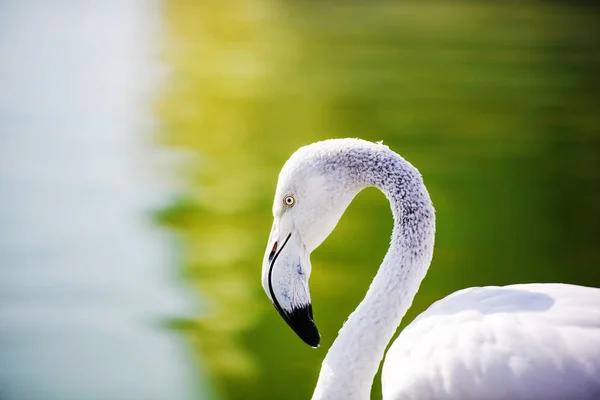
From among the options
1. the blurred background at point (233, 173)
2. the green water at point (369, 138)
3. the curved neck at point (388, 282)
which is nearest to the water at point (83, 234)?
the blurred background at point (233, 173)

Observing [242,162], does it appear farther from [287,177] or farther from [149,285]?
[287,177]

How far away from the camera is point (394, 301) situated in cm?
Result: 176

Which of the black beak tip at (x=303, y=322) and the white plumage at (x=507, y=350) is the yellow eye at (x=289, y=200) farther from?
the white plumage at (x=507, y=350)

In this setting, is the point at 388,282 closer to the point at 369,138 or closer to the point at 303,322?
the point at 303,322

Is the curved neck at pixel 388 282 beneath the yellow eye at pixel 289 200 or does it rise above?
beneath

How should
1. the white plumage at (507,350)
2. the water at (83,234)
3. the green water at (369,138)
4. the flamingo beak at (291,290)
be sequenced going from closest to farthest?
1. the white plumage at (507,350)
2. the flamingo beak at (291,290)
3. the water at (83,234)
4. the green water at (369,138)

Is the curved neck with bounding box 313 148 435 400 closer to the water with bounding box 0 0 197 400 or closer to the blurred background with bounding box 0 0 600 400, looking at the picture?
the blurred background with bounding box 0 0 600 400

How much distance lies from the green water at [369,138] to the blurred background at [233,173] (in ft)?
0.04

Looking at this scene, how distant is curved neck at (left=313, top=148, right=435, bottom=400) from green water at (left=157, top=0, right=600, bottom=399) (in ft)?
2.55

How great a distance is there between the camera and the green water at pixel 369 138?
10.2 ft

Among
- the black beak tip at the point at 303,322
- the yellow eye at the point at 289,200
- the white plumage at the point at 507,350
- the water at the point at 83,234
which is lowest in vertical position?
the white plumage at the point at 507,350

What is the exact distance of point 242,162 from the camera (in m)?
4.52

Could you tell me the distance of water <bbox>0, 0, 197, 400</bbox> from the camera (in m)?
2.74

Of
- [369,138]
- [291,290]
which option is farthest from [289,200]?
[369,138]
